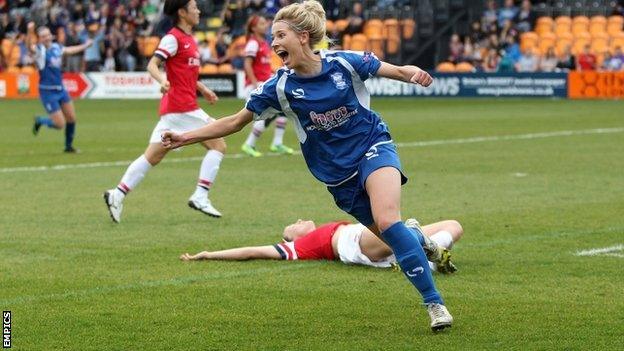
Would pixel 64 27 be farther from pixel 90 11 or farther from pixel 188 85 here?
pixel 188 85

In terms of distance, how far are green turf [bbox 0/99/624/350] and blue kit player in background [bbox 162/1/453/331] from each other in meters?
0.58

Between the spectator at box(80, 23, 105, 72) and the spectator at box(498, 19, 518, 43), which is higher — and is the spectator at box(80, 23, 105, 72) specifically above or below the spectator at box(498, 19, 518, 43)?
below

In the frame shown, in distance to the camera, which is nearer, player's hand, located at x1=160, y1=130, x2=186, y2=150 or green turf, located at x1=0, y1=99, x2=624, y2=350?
green turf, located at x1=0, y1=99, x2=624, y2=350

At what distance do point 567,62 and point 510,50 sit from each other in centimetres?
195

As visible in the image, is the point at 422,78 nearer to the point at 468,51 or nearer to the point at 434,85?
the point at 434,85

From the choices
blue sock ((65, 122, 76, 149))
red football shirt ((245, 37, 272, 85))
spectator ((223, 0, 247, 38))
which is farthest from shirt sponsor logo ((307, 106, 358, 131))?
spectator ((223, 0, 247, 38))

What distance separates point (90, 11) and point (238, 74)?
1032cm

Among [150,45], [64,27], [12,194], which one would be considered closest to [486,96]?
[150,45]

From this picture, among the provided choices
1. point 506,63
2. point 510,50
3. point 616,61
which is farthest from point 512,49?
point 616,61

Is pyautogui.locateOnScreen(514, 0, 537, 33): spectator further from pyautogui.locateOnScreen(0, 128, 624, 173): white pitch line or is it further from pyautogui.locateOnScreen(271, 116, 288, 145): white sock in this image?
pyautogui.locateOnScreen(271, 116, 288, 145): white sock

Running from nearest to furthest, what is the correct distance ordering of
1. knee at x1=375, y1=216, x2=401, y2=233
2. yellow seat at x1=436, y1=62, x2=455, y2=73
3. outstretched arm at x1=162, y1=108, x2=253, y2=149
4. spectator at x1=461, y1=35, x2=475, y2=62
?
knee at x1=375, y1=216, x2=401, y2=233 < outstretched arm at x1=162, y1=108, x2=253, y2=149 < yellow seat at x1=436, y1=62, x2=455, y2=73 < spectator at x1=461, y1=35, x2=475, y2=62

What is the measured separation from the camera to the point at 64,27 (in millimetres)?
48375

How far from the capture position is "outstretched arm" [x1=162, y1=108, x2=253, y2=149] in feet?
26.7

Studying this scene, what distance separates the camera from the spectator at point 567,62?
127ft
